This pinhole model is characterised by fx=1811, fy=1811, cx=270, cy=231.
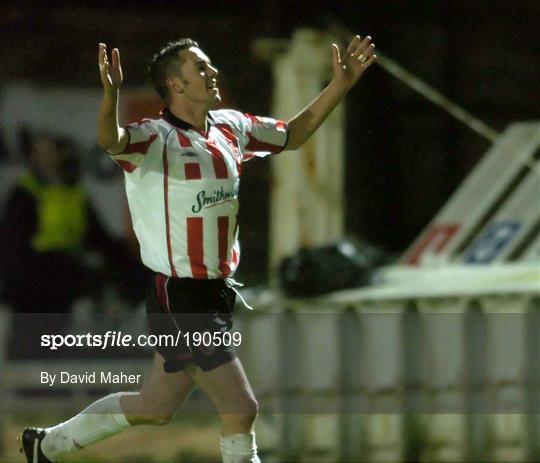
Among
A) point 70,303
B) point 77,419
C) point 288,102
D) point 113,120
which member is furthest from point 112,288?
point 113,120

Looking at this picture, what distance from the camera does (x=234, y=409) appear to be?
494 cm

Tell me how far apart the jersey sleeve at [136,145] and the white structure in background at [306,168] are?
127 inches

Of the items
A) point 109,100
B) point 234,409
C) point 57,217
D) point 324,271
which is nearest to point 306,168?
point 324,271

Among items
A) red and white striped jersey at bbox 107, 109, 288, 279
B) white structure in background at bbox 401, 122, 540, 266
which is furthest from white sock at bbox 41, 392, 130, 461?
white structure in background at bbox 401, 122, 540, 266

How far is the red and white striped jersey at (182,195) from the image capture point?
4.82m

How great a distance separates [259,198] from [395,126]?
3.34 feet

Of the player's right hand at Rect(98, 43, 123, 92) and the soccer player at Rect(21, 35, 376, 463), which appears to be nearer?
the player's right hand at Rect(98, 43, 123, 92)

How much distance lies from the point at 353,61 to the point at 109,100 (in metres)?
0.84

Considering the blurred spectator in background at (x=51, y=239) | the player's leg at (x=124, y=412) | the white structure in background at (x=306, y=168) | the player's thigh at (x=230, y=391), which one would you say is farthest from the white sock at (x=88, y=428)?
the white structure in background at (x=306, y=168)

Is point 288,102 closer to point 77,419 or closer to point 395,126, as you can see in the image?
point 395,126

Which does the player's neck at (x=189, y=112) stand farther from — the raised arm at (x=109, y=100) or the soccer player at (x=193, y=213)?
the raised arm at (x=109, y=100)

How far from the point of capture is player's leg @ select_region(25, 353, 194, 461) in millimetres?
5051

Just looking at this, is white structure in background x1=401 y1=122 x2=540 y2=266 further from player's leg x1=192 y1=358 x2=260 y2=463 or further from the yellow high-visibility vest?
player's leg x1=192 y1=358 x2=260 y2=463

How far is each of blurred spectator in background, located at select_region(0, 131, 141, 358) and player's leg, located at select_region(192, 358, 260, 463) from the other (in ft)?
8.93
